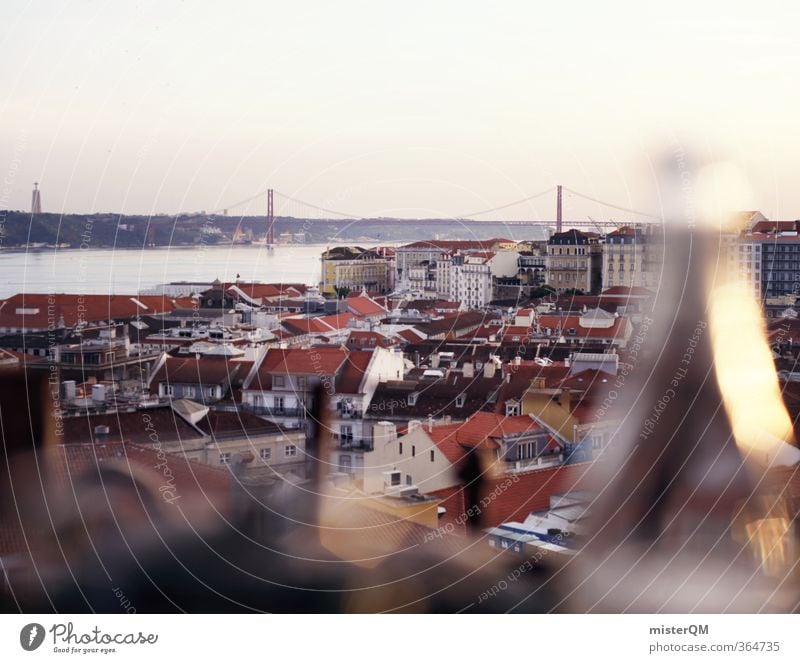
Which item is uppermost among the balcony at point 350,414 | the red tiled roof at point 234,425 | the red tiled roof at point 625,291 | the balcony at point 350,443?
the red tiled roof at point 625,291

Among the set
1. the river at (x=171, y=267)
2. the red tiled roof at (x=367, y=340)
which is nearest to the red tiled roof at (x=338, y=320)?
Answer: the red tiled roof at (x=367, y=340)

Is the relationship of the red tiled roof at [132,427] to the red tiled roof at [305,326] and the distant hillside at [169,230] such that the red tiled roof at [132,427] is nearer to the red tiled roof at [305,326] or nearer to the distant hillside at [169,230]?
the distant hillside at [169,230]

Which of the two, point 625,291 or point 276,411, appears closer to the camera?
point 276,411

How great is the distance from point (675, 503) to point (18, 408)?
1.65 m

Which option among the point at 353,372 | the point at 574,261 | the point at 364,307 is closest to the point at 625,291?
the point at 364,307

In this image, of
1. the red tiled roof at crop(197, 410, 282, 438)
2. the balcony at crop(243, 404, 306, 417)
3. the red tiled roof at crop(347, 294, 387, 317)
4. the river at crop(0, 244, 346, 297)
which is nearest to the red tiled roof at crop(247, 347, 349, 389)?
the balcony at crop(243, 404, 306, 417)

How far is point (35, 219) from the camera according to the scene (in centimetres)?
603

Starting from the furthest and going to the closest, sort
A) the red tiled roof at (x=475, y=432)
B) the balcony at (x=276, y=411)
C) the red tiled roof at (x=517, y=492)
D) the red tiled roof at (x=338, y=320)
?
the red tiled roof at (x=338, y=320)
the balcony at (x=276, y=411)
the red tiled roof at (x=475, y=432)
the red tiled roof at (x=517, y=492)

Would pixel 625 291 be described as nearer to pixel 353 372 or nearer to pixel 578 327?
pixel 578 327

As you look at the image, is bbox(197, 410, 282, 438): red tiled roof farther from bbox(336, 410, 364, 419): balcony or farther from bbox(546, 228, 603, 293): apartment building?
bbox(546, 228, 603, 293): apartment building

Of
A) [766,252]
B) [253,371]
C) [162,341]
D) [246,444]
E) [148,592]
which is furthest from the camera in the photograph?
[162,341]

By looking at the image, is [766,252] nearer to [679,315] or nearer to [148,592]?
[679,315]

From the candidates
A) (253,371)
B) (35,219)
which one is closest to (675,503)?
(253,371)

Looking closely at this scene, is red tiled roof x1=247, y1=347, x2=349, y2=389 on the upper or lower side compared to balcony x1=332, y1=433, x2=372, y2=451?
upper
